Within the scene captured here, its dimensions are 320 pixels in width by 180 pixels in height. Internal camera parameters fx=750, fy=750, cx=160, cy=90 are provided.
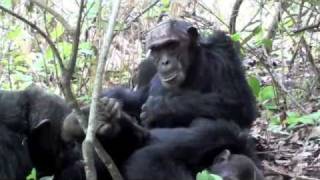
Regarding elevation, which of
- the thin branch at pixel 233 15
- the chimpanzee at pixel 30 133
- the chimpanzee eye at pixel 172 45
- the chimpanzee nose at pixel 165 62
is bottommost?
the chimpanzee at pixel 30 133

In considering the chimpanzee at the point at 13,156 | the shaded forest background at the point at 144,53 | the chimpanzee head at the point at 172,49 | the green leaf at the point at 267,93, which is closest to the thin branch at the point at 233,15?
the shaded forest background at the point at 144,53

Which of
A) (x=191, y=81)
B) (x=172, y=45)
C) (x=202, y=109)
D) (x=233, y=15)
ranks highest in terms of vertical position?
(x=233, y=15)

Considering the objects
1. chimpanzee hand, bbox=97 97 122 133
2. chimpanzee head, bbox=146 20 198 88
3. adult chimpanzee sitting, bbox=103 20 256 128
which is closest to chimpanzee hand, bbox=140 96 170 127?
adult chimpanzee sitting, bbox=103 20 256 128

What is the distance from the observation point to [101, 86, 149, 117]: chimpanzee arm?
5.92 meters

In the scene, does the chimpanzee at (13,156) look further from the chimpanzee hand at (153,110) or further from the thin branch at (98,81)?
the chimpanzee hand at (153,110)

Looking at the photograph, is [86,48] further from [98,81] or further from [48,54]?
[98,81]

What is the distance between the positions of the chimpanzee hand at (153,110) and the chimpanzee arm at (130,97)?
236 mm

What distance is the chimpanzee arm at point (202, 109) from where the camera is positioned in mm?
5414

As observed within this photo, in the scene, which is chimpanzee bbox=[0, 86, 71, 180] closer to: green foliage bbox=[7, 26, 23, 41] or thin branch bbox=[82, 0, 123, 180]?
thin branch bbox=[82, 0, 123, 180]

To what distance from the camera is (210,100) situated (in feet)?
17.8

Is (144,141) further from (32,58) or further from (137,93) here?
(32,58)

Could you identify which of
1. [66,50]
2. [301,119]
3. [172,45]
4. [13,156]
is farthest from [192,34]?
[13,156]

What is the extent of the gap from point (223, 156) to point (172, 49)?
3.60 feet

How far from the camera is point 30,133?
15.1ft
